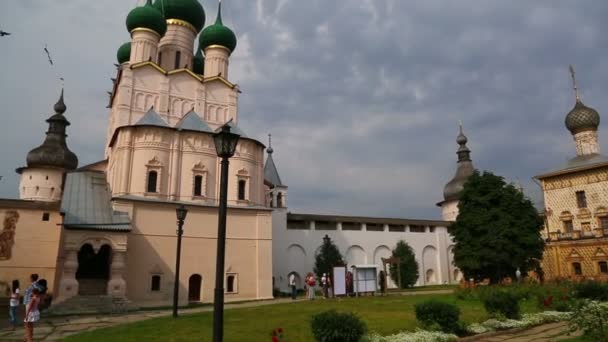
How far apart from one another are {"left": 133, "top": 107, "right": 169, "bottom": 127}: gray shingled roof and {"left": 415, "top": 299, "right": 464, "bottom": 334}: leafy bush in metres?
19.6

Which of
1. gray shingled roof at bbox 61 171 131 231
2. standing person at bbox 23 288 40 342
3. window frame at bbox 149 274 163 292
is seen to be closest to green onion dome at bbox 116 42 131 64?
gray shingled roof at bbox 61 171 131 231

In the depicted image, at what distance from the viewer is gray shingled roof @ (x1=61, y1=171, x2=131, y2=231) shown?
69.0 ft

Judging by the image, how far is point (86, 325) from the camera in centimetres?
1352

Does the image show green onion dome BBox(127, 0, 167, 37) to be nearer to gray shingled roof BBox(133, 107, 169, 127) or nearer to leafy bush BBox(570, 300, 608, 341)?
gray shingled roof BBox(133, 107, 169, 127)

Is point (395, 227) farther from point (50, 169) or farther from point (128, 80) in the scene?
point (50, 169)

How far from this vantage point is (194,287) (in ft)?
77.5

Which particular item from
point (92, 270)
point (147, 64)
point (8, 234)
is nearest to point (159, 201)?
point (92, 270)

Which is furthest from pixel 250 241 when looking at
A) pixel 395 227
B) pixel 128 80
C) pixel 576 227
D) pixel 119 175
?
pixel 576 227

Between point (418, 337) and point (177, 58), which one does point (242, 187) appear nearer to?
point (177, 58)

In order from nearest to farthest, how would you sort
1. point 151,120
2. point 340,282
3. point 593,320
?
point 593,320 → point 340,282 → point 151,120

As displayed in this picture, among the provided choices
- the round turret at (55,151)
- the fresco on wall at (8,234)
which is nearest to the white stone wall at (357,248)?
the fresco on wall at (8,234)

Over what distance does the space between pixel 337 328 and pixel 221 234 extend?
2932mm

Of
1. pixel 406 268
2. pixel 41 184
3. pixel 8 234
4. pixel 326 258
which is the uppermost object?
pixel 41 184

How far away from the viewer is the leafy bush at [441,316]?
980 centimetres
